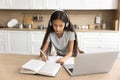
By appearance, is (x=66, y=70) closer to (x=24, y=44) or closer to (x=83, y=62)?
(x=83, y=62)

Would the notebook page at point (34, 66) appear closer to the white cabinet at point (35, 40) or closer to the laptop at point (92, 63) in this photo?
the laptop at point (92, 63)

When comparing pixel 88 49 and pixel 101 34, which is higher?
pixel 101 34

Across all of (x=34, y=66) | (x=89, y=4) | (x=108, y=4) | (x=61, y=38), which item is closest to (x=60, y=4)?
(x=89, y=4)

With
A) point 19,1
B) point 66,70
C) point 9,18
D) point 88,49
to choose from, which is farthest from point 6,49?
point 66,70

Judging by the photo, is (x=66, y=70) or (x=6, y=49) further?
Result: (x=6, y=49)

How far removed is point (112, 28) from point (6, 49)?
243 cm

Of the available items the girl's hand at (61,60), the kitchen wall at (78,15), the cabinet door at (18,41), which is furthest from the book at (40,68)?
the kitchen wall at (78,15)

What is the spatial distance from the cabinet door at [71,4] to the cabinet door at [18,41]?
1.00 m

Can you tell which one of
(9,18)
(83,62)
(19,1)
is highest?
(19,1)

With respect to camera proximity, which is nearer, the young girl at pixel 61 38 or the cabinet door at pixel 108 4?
the young girl at pixel 61 38

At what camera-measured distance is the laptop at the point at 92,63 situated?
1.35 meters

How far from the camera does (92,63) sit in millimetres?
1397

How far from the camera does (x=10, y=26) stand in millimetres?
4539

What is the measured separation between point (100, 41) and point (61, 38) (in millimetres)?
2096
